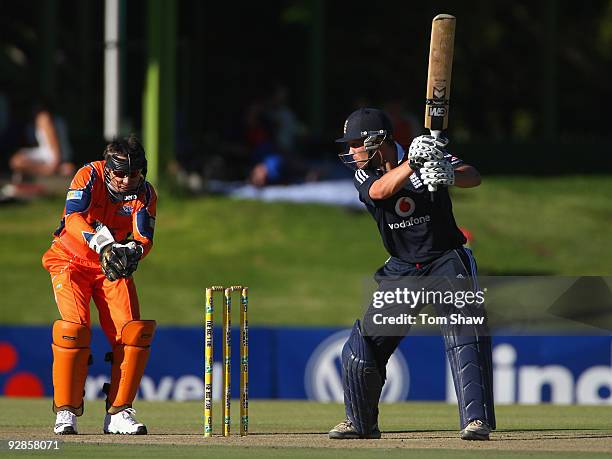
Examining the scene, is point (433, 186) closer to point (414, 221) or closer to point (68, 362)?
point (414, 221)

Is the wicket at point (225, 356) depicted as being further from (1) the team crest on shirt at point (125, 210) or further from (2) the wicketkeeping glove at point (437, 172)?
(2) the wicketkeeping glove at point (437, 172)

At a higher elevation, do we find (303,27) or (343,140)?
(303,27)

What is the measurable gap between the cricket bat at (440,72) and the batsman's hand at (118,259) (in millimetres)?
1787

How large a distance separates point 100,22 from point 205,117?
224cm

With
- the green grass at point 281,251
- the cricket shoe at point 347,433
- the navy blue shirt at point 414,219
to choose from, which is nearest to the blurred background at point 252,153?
the green grass at point 281,251

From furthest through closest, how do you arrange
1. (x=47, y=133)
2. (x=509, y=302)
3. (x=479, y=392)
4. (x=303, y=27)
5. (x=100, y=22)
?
(x=303, y=27)
(x=100, y=22)
(x=47, y=133)
(x=509, y=302)
(x=479, y=392)

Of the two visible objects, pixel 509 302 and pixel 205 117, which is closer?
pixel 509 302

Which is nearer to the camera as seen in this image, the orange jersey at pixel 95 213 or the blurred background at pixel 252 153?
the orange jersey at pixel 95 213

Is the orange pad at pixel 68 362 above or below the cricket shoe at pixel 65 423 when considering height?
above

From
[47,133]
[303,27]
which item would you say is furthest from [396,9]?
[47,133]

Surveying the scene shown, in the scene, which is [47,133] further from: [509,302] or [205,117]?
[509,302]

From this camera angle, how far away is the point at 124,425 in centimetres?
812

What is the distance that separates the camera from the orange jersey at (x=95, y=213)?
815 centimetres

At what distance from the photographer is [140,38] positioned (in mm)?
23406
